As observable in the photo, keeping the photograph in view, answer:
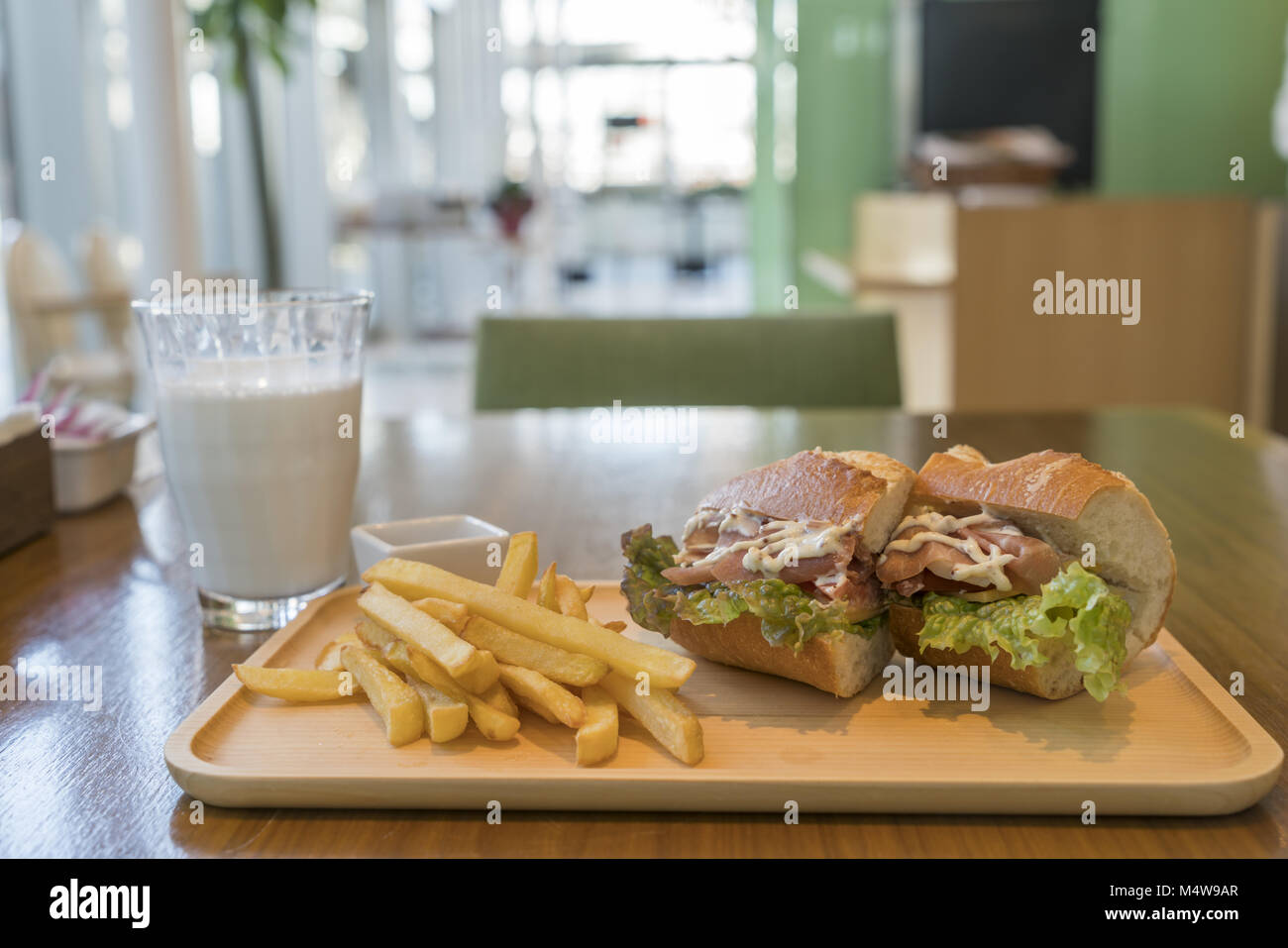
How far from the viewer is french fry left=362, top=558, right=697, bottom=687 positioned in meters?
0.81

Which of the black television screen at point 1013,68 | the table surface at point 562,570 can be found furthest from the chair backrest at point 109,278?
the black television screen at point 1013,68

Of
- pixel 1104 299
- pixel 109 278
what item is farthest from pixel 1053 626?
pixel 109 278

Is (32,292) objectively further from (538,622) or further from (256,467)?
(538,622)

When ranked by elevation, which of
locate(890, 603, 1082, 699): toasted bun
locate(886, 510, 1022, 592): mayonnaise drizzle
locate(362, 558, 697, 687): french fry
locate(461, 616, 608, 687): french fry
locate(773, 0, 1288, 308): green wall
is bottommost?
locate(890, 603, 1082, 699): toasted bun

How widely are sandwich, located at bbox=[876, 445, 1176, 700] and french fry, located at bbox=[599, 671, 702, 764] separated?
0.20m

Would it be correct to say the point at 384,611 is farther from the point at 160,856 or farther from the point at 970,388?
the point at 970,388

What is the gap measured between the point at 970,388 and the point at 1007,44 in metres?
2.73

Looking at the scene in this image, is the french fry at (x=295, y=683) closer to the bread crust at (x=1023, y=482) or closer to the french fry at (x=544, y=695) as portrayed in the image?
the french fry at (x=544, y=695)

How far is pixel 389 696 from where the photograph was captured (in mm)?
819

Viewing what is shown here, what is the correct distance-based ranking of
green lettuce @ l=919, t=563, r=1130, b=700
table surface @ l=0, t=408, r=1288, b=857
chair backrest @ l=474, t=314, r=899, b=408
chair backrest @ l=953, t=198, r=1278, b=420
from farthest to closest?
chair backrest @ l=953, t=198, r=1278, b=420
chair backrest @ l=474, t=314, r=899, b=408
green lettuce @ l=919, t=563, r=1130, b=700
table surface @ l=0, t=408, r=1288, b=857

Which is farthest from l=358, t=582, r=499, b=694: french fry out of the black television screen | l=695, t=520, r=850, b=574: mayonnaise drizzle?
the black television screen

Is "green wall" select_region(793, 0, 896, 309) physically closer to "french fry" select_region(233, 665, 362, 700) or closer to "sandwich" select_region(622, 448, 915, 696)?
"sandwich" select_region(622, 448, 915, 696)

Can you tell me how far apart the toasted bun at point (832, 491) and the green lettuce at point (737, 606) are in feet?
0.21

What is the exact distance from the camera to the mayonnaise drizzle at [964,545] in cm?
89
